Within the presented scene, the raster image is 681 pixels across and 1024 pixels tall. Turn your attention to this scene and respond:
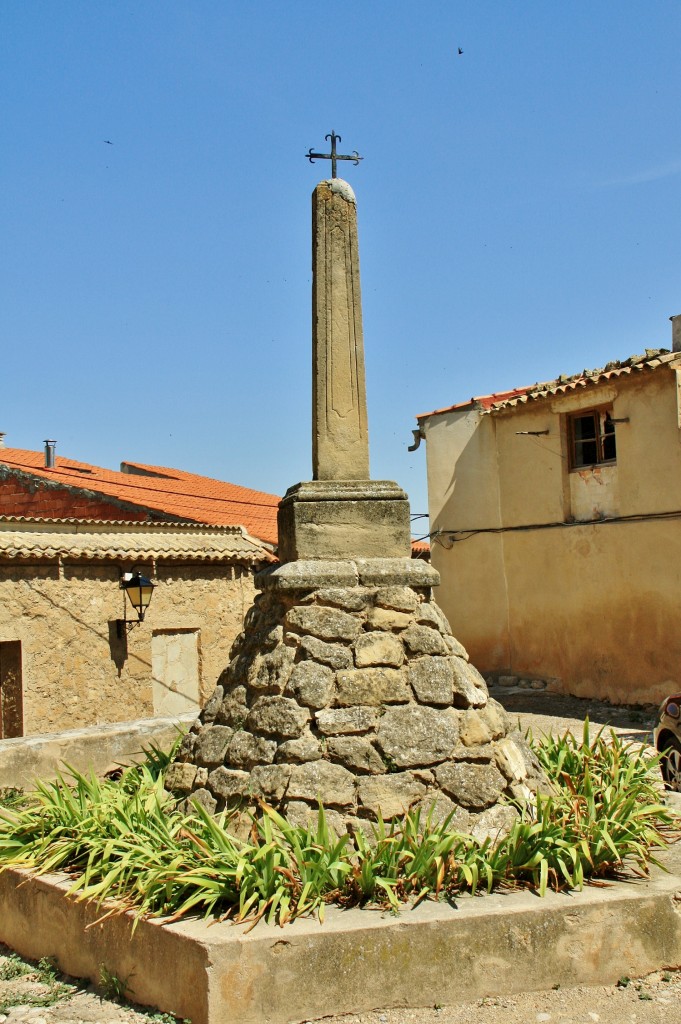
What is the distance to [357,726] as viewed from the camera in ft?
14.6

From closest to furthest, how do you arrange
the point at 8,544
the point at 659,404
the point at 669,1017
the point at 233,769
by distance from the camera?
1. the point at 669,1017
2. the point at 233,769
3. the point at 8,544
4. the point at 659,404

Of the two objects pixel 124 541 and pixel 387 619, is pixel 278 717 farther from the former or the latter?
pixel 124 541

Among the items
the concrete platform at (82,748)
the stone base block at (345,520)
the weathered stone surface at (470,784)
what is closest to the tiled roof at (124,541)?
the concrete platform at (82,748)

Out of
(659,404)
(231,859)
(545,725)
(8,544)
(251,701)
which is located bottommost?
(545,725)

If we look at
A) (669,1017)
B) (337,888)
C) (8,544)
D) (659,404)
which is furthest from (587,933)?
(659,404)

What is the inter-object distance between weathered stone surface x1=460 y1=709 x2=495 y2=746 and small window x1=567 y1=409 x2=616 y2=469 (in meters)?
10.8

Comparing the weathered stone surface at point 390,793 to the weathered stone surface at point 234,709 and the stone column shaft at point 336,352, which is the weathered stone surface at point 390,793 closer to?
the weathered stone surface at point 234,709

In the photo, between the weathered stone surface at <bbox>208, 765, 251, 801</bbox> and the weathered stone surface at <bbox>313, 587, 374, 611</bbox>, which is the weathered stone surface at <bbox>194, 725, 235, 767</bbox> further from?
the weathered stone surface at <bbox>313, 587, 374, 611</bbox>

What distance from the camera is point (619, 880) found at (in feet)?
13.4

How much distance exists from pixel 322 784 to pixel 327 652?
62cm

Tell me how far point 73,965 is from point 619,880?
2354 mm

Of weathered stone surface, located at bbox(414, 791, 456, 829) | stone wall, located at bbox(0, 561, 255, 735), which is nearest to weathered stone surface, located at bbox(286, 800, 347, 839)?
weathered stone surface, located at bbox(414, 791, 456, 829)

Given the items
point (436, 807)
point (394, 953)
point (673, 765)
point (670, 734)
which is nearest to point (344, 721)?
point (436, 807)

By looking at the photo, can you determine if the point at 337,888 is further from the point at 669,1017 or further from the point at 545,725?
the point at 545,725
